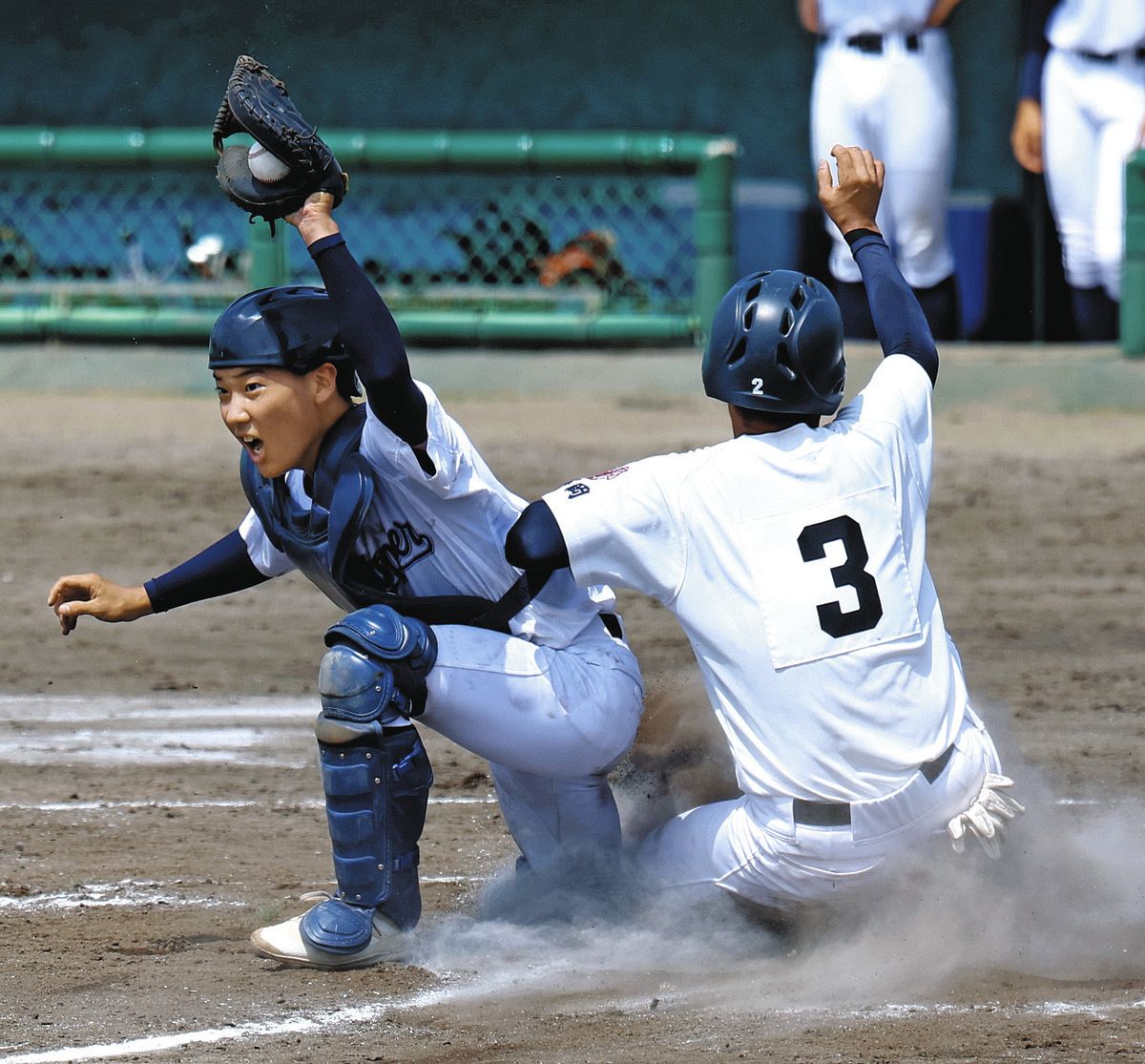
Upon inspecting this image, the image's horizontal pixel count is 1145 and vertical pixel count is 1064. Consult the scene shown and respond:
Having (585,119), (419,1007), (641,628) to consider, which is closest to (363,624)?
(419,1007)

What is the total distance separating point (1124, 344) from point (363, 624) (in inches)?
303

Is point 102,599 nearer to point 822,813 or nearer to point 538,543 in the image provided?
point 538,543

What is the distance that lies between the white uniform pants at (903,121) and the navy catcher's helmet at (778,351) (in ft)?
25.9

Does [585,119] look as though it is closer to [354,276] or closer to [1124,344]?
A: [1124,344]

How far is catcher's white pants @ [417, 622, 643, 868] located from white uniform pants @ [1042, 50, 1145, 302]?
311 inches

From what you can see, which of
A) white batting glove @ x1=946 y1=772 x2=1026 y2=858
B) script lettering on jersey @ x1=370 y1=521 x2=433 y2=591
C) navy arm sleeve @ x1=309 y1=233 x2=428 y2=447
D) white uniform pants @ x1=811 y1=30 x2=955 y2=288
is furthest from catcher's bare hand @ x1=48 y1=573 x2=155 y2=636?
white uniform pants @ x1=811 y1=30 x2=955 y2=288

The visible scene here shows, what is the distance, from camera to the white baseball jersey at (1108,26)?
11.2 m

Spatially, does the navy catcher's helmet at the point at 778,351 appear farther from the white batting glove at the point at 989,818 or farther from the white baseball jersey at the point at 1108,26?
the white baseball jersey at the point at 1108,26

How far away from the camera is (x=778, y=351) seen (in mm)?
3406

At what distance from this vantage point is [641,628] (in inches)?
271

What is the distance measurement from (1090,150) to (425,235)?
154 inches

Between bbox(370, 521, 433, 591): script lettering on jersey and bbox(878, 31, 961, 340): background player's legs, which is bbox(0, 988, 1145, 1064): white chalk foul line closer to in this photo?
bbox(370, 521, 433, 591): script lettering on jersey

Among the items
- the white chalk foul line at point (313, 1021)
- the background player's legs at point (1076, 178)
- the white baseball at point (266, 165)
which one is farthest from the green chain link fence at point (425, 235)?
the white chalk foul line at point (313, 1021)

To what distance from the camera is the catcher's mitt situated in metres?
3.53
